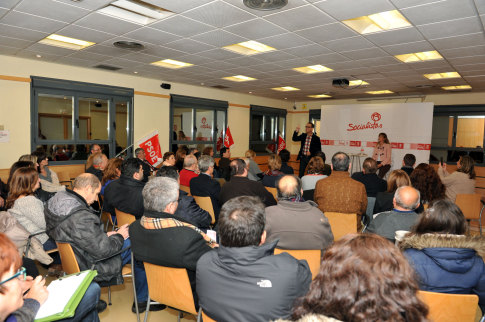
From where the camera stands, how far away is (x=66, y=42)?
198 inches

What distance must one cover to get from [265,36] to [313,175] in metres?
2.03

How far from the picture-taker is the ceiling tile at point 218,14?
10.9ft

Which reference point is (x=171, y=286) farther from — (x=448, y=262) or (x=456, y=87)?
(x=456, y=87)

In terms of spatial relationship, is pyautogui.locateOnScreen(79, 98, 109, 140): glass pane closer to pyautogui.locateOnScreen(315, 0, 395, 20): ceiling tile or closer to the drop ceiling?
the drop ceiling

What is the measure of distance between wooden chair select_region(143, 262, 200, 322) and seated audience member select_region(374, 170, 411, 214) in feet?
7.79

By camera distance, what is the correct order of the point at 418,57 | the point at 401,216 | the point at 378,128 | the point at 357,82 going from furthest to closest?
the point at 378,128 → the point at 357,82 → the point at 418,57 → the point at 401,216

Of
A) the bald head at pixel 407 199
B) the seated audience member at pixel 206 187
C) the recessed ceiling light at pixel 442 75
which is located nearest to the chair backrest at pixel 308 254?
the bald head at pixel 407 199

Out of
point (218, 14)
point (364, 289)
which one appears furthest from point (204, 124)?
point (364, 289)

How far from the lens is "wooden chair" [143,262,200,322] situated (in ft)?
6.31

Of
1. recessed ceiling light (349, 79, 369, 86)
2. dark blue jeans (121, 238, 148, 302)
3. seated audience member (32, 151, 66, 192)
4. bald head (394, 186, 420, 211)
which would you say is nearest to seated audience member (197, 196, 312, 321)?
dark blue jeans (121, 238, 148, 302)

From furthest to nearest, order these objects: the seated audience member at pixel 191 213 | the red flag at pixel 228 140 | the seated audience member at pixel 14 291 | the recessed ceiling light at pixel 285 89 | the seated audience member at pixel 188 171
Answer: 1. the red flag at pixel 228 140
2. the recessed ceiling light at pixel 285 89
3. the seated audience member at pixel 188 171
4. the seated audience member at pixel 191 213
5. the seated audience member at pixel 14 291

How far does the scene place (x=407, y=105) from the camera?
27.7ft

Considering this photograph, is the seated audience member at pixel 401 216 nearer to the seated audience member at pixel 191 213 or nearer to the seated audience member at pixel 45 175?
the seated audience member at pixel 191 213

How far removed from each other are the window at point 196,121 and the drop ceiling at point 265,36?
171 centimetres
